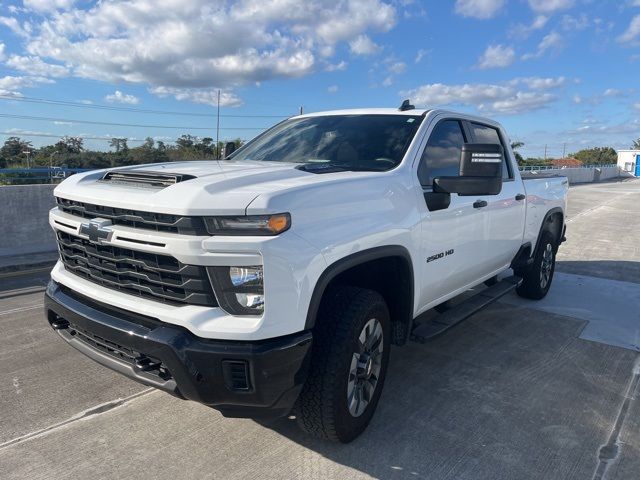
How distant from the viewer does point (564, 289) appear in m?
6.95

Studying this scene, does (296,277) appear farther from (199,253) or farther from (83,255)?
(83,255)

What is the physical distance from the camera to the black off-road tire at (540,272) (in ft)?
19.7

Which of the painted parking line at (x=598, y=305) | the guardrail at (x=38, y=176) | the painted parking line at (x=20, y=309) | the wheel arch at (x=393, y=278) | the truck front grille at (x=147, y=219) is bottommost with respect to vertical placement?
the painted parking line at (x=20, y=309)

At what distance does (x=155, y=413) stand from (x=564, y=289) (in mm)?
5643

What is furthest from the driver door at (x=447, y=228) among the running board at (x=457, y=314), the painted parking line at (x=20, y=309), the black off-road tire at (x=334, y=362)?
the painted parking line at (x=20, y=309)

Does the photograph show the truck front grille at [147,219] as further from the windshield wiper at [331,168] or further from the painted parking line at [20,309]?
the painted parking line at [20,309]

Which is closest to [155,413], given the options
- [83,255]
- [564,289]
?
[83,255]

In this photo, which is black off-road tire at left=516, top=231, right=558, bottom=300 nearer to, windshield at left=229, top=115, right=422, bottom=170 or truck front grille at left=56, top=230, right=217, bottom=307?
windshield at left=229, top=115, right=422, bottom=170

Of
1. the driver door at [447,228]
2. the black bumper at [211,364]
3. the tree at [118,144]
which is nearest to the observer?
the black bumper at [211,364]

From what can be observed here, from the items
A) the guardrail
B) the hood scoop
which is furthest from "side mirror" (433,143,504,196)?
the guardrail

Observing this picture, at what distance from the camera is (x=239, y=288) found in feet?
7.94

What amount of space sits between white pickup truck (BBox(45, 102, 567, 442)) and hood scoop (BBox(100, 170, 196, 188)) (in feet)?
0.04

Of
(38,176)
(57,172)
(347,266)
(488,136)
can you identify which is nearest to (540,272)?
(488,136)

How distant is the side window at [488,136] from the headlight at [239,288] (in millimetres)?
2980
